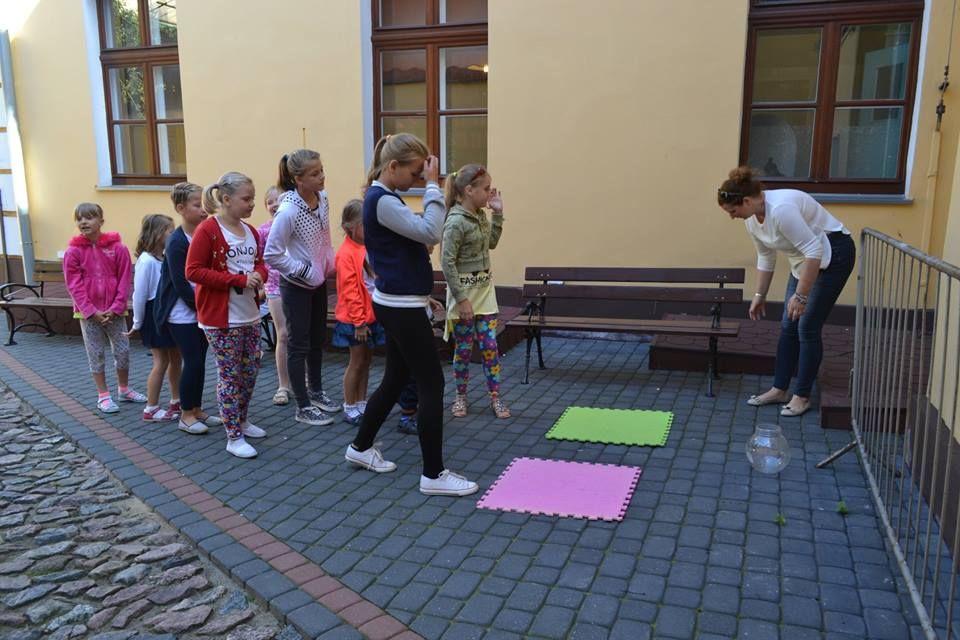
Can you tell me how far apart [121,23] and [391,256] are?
9.07 metres

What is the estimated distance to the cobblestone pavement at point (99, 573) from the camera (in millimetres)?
2982

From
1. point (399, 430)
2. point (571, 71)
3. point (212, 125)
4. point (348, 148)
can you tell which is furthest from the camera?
point (212, 125)

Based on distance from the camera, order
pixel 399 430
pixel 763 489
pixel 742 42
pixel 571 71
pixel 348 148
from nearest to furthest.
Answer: pixel 763 489
pixel 399 430
pixel 742 42
pixel 571 71
pixel 348 148

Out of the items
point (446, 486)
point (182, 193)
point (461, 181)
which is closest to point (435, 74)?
point (461, 181)

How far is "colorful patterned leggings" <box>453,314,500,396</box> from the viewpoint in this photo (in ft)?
17.0

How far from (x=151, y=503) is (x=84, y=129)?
28.1 ft

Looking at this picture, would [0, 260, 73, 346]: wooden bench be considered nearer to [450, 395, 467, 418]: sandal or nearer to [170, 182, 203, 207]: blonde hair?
[170, 182, 203, 207]: blonde hair

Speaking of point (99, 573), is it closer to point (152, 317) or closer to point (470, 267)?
point (152, 317)

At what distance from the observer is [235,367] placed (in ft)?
15.2

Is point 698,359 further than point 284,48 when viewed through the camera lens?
No

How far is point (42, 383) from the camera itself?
661 cm

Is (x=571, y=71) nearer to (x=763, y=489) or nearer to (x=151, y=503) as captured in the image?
(x=763, y=489)

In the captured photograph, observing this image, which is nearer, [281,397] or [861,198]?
[281,397]

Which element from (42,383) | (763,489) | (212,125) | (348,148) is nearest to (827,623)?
(763,489)
